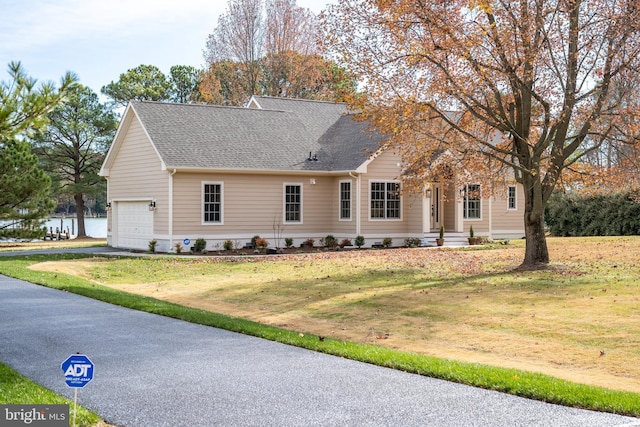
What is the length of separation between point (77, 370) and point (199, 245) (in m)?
22.8


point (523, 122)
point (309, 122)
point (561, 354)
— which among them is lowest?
point (561, 354)

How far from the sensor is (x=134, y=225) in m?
31.1

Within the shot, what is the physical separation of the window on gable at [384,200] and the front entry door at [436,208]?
8.52 ft

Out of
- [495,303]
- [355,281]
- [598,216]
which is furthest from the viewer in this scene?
[598,216]


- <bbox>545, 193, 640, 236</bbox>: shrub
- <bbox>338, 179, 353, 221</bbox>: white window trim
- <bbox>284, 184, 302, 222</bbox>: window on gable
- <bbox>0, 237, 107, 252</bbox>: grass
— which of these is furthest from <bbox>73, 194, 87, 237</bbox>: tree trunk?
<bbox>545, 193, 640, 236</bbox>: shrub

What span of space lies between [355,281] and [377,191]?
485 inches

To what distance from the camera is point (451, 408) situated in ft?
23.6

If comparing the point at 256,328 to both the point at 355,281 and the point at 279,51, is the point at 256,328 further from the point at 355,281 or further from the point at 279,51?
the point at 279,51

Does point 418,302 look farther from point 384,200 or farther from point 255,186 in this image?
point 384,200

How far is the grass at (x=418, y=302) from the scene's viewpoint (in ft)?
31.5

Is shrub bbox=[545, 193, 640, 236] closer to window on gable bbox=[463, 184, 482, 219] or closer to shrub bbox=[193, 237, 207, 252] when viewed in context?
window on gable bbox=[463, 184, 482, 219]

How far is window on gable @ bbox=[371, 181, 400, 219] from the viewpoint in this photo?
31281 mm

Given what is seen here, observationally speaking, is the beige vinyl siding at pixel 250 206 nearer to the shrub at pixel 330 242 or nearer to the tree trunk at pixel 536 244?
the shrub at pixel 330 242

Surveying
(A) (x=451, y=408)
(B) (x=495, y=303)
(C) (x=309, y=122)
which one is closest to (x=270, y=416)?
(A) (x=451, y=408)
